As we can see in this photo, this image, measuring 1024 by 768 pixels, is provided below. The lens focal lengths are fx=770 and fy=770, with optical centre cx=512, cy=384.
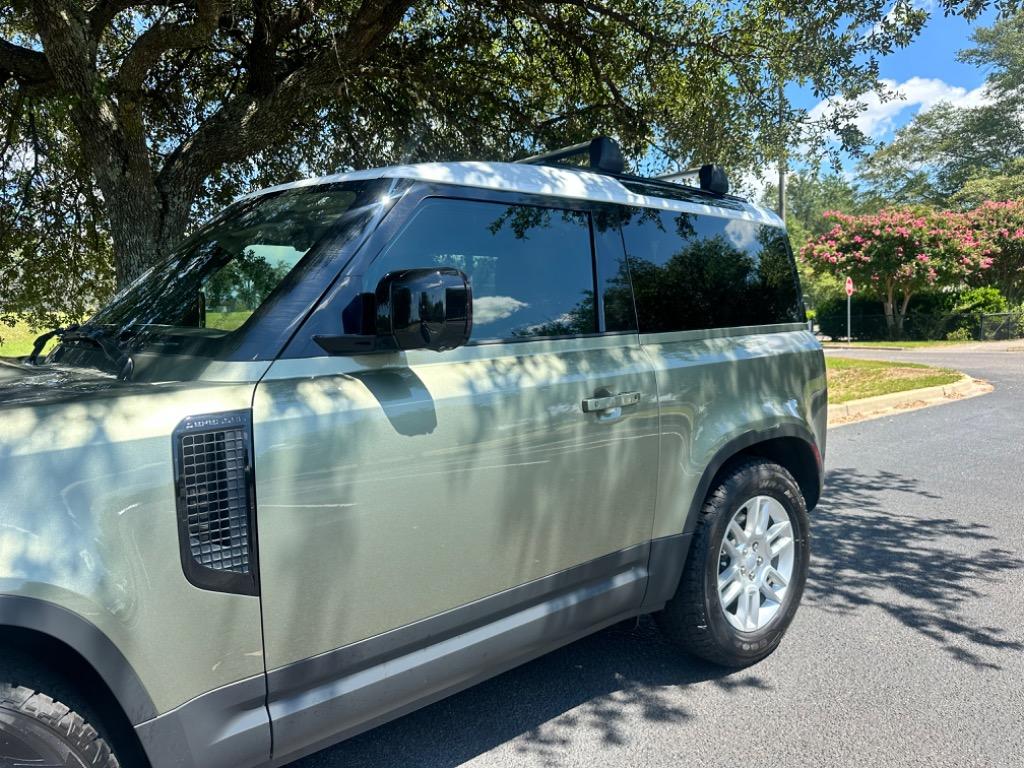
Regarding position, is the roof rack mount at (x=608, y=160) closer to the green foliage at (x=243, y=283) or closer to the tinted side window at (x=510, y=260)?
the tinted side window at (x=510, y=260)

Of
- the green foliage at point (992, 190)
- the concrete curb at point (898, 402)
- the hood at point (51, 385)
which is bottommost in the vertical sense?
the concrete curb at point (898, 402)

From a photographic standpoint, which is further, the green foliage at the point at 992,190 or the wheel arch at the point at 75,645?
the green foliage at the point at 992,190

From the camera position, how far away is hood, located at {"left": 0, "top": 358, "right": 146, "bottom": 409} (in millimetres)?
1963

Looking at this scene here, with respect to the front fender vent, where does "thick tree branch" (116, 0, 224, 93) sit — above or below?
above

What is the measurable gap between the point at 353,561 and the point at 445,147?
732cm

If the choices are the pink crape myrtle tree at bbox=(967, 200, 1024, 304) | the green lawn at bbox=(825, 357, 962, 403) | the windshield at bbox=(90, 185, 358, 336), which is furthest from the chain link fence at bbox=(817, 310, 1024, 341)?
the windshield at bbox=(90, 185, 358, 336)

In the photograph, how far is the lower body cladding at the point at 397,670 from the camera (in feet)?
6.27

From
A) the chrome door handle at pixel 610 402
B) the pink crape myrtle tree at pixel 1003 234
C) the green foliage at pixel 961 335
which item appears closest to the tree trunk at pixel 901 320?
the green foliage at pixel 961 335

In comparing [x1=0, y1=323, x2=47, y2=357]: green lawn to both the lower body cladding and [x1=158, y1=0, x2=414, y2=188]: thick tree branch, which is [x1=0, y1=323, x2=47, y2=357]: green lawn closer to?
[x1=158, y1=0, x2=414, y2=188]: thick tree branch

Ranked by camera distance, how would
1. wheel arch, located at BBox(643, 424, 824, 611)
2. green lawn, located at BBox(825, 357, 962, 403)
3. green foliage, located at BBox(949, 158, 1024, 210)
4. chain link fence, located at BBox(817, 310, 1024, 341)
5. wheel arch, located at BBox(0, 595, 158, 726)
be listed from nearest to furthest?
wheel arch, located at BBox(0, 595, 158, 726) < wheel arch, located at BBox(643, 424, 824, 611) < green lawn, located at BBox(825, 357, 962, 403) < chain link fence, located at BBox(817, 310, 1024, 341) < green foliage, located at BBox(949, 158, 1024, 210)

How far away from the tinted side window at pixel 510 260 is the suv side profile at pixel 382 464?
0.01 metres

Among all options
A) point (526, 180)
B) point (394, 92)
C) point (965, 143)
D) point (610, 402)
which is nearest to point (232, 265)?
point (526, 180)

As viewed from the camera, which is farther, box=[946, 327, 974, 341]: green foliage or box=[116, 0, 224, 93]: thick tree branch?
box=[946, 327, 974, 341]: green foliage

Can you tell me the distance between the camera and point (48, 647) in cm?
176
